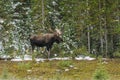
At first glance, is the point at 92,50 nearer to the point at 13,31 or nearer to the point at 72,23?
the point at 72,23

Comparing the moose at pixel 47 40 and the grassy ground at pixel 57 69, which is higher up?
the moose at pixel 47 40

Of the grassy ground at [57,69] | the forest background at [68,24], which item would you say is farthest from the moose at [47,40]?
the grassy ground at [57,69]

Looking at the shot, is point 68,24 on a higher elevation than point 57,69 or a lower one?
higher

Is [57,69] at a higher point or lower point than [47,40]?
lower

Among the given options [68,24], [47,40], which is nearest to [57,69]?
[47,40]

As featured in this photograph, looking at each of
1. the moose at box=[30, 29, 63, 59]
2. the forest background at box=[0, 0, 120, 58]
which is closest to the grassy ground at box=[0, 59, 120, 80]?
the moose at box=[30, 29, 63, 59]

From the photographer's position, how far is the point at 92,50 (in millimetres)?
46562

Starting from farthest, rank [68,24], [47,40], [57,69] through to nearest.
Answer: [68,24] < [47,40] < [57,69]

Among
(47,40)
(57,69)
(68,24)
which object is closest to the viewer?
(57,69)

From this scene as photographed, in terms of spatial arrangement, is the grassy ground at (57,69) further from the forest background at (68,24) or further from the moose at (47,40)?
the forest background at (68,24)

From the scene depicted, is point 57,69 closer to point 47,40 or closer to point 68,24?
point 47,40

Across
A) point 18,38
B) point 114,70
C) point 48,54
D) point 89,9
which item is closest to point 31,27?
point 18,38

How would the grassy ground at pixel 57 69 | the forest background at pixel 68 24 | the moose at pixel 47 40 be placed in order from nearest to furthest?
the grassy ground at pixel 57 69 → the moose at pixel 47 40 → the forest background at pixel 68 24

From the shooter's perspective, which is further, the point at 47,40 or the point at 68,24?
the point at 68,24
